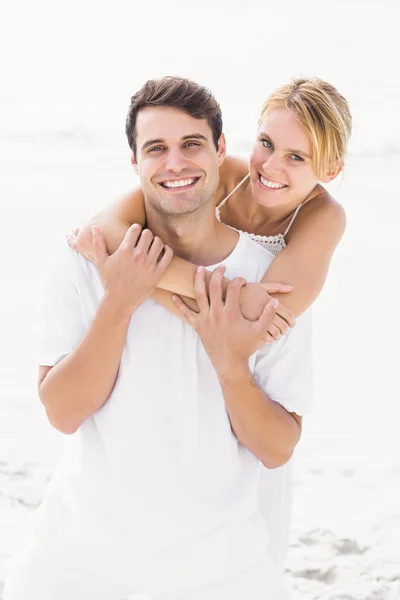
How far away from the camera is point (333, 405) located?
6.80 meters

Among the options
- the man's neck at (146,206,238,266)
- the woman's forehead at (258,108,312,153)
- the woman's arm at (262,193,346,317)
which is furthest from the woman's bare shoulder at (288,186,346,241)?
the man's neck at (146,206,238,266)

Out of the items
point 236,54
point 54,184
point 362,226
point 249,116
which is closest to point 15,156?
point 54,184

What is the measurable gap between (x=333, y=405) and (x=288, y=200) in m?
3.80

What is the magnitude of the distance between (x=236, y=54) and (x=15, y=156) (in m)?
5.56

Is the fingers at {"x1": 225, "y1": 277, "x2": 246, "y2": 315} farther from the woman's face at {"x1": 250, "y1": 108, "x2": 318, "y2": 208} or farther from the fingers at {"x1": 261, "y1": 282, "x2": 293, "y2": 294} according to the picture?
the woman's face at {"x1": 250, "y1": 108, "x2": 318, "y2": 208}

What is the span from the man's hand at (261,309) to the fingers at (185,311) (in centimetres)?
15

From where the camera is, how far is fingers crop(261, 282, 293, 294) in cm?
255

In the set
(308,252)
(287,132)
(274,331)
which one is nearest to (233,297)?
(274,331)

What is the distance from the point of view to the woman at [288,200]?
277cm

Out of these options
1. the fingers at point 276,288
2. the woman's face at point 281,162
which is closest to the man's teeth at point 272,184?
the woman's face at point 281,162

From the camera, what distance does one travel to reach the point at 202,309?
7.85 ft

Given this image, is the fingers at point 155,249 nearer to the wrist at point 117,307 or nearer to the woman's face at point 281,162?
the wrist at point 117,307

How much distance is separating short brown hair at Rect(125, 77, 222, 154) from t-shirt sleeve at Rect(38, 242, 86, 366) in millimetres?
456

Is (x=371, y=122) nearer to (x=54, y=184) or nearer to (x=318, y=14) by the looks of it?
(x=318, y=14)
